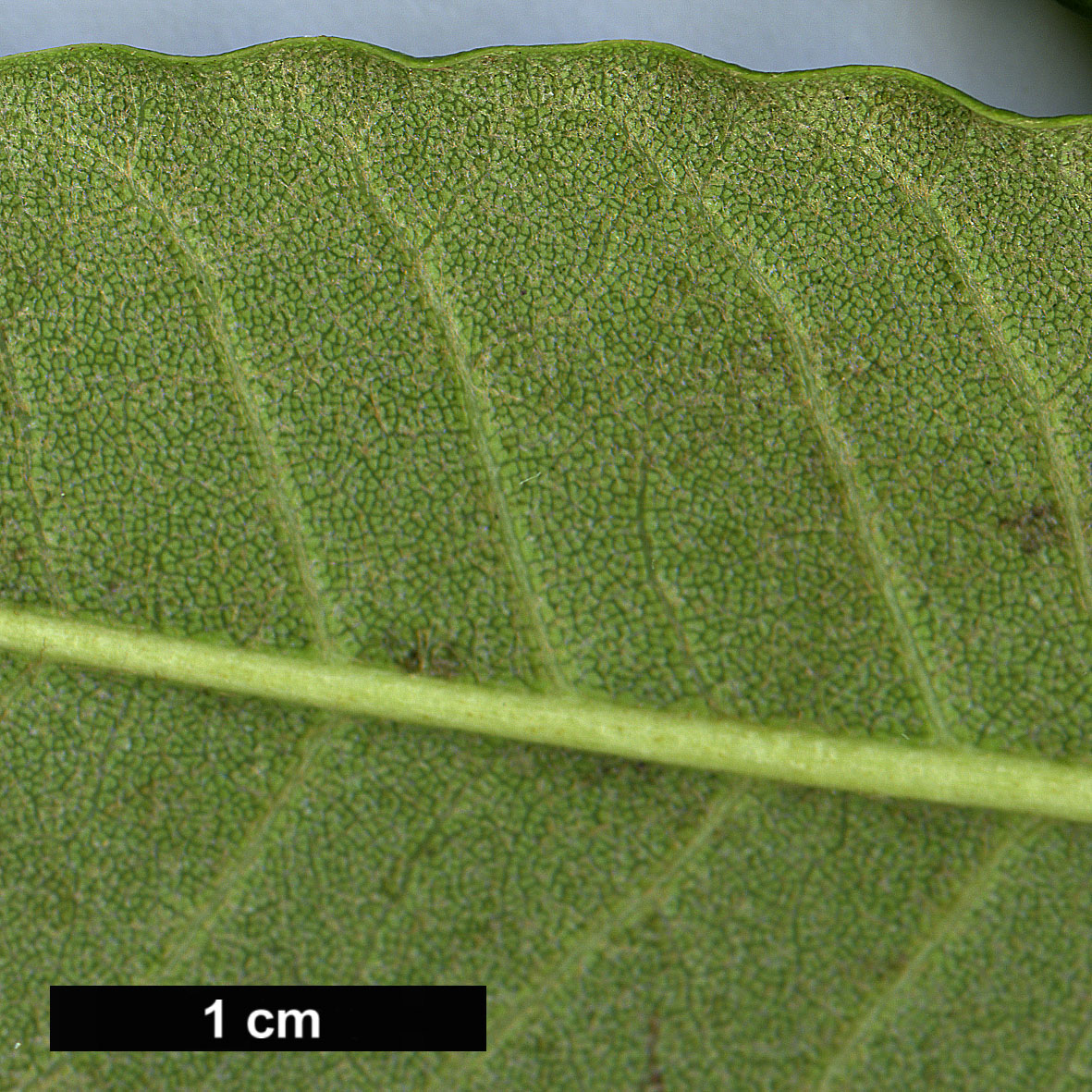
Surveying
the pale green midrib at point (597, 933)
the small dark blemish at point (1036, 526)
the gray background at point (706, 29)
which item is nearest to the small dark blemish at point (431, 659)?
the pale green midrib at point (597, 933)

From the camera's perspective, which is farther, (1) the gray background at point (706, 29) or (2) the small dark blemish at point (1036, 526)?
(1) the gray background at point (706, 29)

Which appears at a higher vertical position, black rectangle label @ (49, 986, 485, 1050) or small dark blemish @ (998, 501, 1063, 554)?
small dark blemish @ (998, 501, 1063, 554)

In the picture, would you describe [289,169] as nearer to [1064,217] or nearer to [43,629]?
[43,629]

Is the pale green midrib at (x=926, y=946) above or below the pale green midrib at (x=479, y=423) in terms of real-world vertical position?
below

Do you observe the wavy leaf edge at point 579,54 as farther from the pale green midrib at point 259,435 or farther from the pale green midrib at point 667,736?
the pale green midrib at point 667,736

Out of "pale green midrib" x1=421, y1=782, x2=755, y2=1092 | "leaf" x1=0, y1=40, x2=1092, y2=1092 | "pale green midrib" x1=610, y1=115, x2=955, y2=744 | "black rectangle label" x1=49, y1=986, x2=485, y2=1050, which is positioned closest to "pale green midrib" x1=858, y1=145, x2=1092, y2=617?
"leaf" x1=0, y1=40, x2=1092, y2=1092

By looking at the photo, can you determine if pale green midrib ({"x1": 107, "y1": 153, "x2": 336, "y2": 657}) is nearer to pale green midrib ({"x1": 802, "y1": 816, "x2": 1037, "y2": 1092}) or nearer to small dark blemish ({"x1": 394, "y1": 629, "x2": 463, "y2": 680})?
small dark blemish ({"x1": 394, "y1": 629, "x2": 463, "y2": 680})
